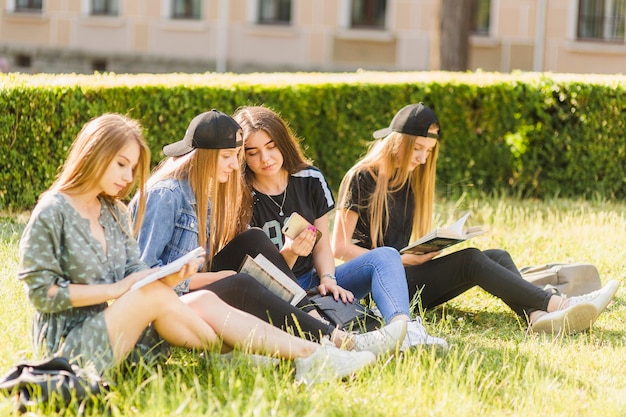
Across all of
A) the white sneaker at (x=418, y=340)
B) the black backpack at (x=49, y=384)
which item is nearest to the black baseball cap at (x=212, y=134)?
the white sneaker at (x=418, y=340)

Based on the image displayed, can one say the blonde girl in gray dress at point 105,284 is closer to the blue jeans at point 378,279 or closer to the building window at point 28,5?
the blue jeans at point 378,279

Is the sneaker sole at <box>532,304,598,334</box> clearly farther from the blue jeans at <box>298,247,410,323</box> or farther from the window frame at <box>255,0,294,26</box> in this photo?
the window frame at <box>255,0,294,26</box>

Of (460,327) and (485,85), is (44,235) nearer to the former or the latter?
(460,327)

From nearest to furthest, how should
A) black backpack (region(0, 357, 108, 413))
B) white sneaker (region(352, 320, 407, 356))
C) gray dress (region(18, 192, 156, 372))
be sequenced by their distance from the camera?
black backpack (region(0, 357, 108, 413)) → gray dress (region(18, 192, 156, 372)) → white sneaker (region(352, 320, 407, 356))

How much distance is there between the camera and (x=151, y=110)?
8.54m

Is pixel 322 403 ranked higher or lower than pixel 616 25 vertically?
lower

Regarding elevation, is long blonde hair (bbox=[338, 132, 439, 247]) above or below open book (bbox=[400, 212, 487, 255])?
above

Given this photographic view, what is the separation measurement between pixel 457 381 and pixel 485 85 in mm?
6043

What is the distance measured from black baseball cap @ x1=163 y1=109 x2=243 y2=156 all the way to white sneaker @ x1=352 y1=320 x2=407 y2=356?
107 cm

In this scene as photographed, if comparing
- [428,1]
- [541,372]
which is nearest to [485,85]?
[541,372]

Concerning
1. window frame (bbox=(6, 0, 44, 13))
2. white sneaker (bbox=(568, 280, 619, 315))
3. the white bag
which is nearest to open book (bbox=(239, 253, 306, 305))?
white sneaker (bbox=(568, 280, 619, 315))

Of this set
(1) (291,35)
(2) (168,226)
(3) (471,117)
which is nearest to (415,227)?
(2) (168,226)

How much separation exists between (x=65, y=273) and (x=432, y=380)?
1529mm

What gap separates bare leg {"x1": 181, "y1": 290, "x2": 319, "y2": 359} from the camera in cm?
437
